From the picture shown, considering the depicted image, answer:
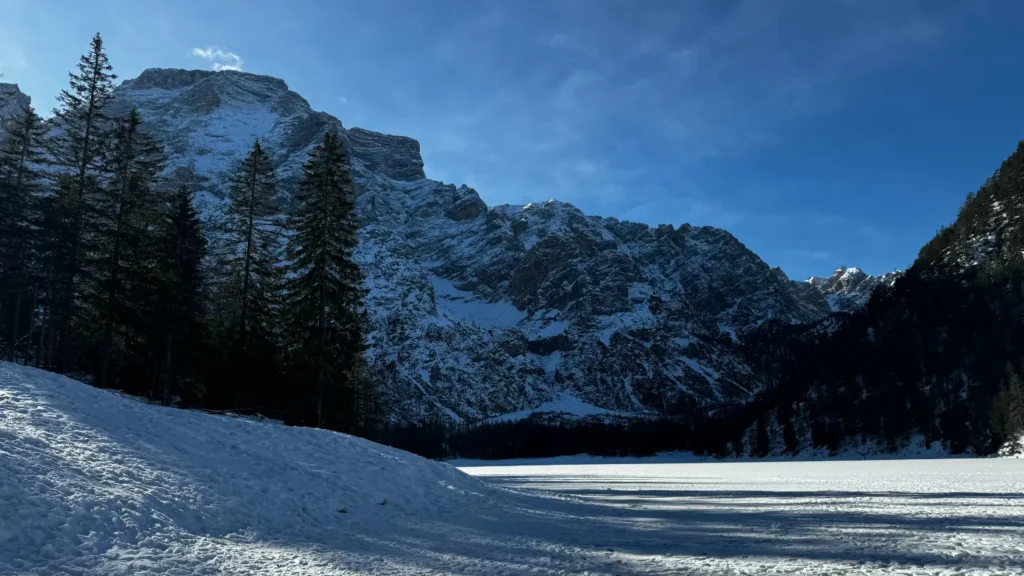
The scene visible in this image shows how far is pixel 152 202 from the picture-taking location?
31.8 metres

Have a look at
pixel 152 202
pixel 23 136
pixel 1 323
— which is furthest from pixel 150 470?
pixel 1 323

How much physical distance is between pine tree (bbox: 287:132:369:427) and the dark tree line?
0.07 metres

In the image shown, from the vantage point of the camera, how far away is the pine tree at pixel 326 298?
97.1 ft

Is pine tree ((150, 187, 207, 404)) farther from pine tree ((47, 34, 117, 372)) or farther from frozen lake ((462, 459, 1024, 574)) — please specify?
frozen lake ((462, 459, 1024, 574))

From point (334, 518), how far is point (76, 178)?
2771 cm

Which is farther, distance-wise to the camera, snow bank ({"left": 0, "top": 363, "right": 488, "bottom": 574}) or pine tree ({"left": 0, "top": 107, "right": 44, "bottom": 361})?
pine tree ({"left": 0, "top": 107, "right": 44, "bottom": 361})

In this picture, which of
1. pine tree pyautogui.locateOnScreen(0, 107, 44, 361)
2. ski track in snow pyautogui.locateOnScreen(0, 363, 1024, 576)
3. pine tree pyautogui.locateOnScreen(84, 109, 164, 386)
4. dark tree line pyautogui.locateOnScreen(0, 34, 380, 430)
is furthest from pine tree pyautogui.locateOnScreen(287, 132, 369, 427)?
pine tree pyautogui.locateOnScreen(0, 107, 44, 361)

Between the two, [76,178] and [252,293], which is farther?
[252,293]

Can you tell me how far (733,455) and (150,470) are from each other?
143 meters

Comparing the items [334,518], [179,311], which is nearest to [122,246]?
[179,311]

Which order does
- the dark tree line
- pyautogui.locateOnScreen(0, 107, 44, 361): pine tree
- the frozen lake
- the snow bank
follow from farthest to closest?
pyautogui.locateOnScreen(0, 107, 44, 361): pine tree < the dark tree line < the frozen lake < the snow bank

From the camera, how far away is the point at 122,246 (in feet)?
97.2

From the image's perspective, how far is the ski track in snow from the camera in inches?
330

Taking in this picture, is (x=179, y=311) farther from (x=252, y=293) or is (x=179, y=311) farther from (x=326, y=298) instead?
(x=326, y=298)
